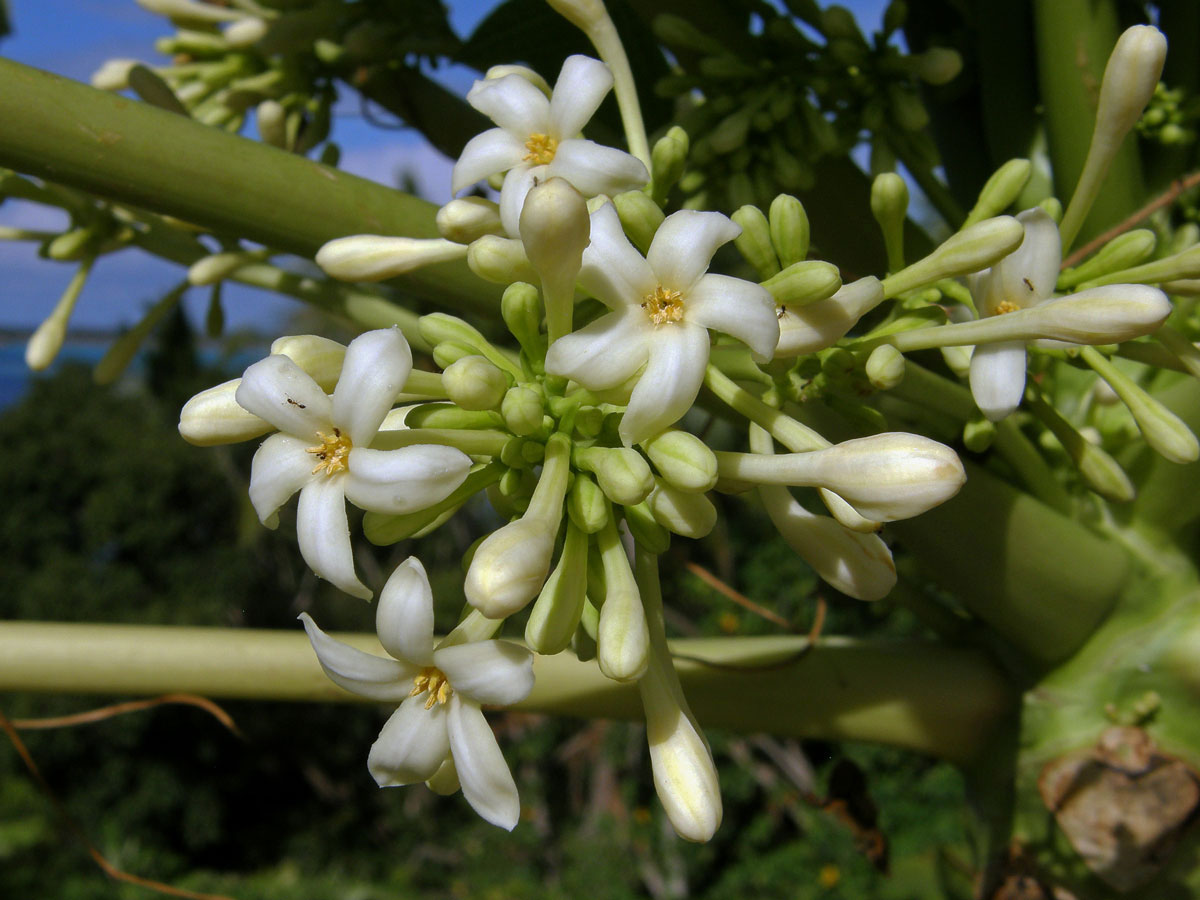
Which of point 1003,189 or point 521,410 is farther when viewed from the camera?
point 1003,189

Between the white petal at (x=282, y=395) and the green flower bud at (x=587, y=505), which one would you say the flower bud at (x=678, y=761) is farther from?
the white petal at (x=282, y=395)

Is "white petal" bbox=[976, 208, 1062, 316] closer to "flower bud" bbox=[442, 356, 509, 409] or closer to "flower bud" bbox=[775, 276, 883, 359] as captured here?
"flower bud" bbox=[775, 276, 883, 359]

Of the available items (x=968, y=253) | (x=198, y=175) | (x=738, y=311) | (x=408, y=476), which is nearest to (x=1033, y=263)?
(x=968, y=253)

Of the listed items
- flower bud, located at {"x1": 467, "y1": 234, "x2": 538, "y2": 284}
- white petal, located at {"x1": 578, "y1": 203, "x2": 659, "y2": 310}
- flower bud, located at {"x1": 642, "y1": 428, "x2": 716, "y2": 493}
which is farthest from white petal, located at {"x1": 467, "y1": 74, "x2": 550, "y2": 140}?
flower bud, located at {"x1": 642, "y1": 428, "x2": 716, "y2": 493}

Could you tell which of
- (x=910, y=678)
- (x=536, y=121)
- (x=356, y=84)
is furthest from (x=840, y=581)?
(x=356, y=84)

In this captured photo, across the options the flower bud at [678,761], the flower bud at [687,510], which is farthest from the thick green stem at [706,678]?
the flower bud at [687,510]

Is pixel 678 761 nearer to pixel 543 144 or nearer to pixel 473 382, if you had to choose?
pixel 473 382
